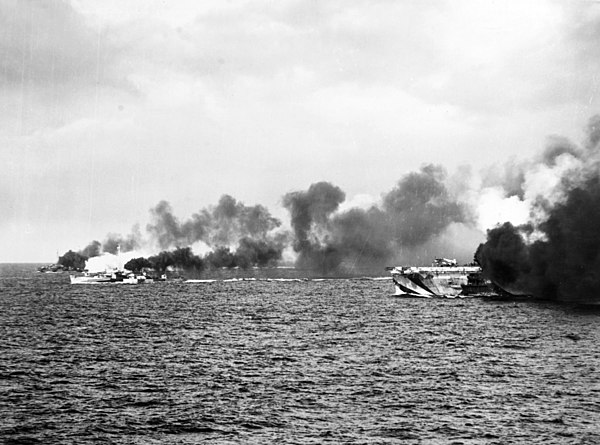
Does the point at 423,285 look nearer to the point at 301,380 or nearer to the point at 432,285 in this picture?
the point at 432,285

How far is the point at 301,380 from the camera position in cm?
5934

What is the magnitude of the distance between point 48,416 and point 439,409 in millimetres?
28490

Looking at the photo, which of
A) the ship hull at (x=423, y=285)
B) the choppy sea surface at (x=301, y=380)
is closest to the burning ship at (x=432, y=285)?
Result: the ship hull at (x=423, y=285)

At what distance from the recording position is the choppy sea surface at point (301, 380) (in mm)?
43312

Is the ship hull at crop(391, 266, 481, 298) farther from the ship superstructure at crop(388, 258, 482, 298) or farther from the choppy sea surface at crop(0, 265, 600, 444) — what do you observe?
the choppy sea surface at crop(0, 265, 600, 444)

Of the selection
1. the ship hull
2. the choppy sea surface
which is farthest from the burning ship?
the choppy sea surface

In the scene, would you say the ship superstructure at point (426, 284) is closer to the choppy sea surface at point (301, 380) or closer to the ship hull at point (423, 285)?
the ship hull at point (423, 285)

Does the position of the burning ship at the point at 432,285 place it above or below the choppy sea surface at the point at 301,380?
above

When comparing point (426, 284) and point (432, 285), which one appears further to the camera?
point (426, 284)

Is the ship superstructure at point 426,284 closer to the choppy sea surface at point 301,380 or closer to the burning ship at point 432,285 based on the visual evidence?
the burning ship at point 432,285

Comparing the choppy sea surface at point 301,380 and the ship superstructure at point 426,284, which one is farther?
the ship superstructure at point 426,284

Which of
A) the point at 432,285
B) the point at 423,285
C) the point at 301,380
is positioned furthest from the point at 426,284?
the point at 301,380

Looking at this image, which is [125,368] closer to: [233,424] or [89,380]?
[89,380]

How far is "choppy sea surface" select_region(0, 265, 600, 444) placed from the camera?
43.3 metres
